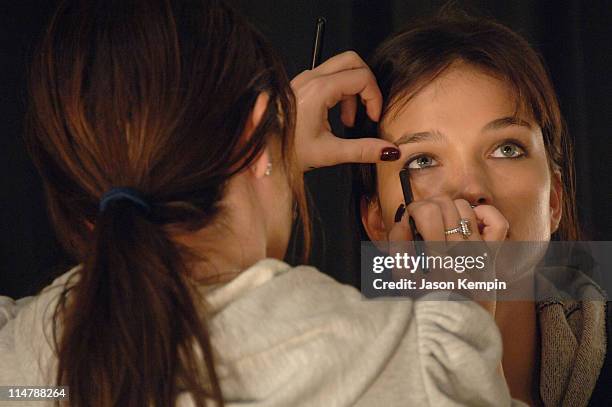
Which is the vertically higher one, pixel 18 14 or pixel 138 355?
pixel 18 14

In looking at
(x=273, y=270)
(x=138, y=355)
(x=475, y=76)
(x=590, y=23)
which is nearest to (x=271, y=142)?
(x=273, y=270)

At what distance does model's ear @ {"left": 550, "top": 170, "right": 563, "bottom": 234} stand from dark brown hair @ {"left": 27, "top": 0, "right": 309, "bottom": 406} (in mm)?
560

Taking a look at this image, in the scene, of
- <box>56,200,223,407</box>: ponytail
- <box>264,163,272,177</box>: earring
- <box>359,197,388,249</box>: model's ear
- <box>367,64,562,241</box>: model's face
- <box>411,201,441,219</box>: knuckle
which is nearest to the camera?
<box>56,200,223,407</box>: ponytail

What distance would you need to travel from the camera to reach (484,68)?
1160 mm

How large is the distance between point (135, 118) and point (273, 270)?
188 millimetres

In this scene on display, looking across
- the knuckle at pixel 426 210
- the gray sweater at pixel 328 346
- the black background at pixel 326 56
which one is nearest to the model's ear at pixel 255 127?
the gray sweater at pixel 328 346

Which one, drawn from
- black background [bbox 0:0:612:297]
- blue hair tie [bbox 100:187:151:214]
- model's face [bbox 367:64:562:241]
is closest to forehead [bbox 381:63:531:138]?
model's face [bbox 367:64:562:241]

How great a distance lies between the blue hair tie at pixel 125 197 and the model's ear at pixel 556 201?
2.25 feet

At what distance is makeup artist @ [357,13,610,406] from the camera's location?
112 centimetres

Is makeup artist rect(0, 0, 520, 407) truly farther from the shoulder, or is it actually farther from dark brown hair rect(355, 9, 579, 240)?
dark brown hair rect(355, 9, 579, 240)

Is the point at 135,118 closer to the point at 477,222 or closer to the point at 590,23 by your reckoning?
the point at 477,222

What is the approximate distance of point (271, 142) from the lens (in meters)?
0.82

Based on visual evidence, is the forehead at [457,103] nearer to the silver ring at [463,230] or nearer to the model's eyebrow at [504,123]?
the model's eyebrow at [504,123]

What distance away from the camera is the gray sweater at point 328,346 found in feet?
2.30
